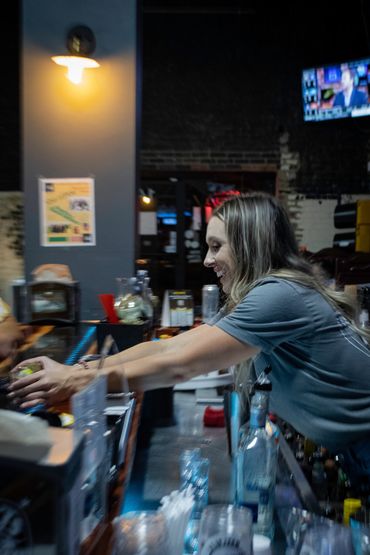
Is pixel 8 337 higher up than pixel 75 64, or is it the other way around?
pixel 75 64

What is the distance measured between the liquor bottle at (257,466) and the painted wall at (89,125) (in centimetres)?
209

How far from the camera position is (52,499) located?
0.59 meters

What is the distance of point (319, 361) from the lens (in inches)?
56.3

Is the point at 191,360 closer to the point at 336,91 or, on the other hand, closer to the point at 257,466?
the point at 257,466

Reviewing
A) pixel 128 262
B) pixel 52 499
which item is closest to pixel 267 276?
pixel 52 499

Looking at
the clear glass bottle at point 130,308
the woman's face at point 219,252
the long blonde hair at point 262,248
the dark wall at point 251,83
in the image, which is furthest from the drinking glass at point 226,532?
the dark wall at point 251,83

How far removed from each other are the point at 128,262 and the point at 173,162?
4.98 m

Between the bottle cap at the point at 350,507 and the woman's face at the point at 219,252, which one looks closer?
the bottle cap at the point at 350,507

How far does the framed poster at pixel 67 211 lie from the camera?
126 inches

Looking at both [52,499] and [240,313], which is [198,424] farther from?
[52,499]

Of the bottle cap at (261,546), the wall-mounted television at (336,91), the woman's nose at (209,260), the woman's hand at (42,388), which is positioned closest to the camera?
the bottle cap at (261,546)


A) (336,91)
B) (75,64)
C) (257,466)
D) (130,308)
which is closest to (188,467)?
(257,466)

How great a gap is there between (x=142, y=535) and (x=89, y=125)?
2767mm

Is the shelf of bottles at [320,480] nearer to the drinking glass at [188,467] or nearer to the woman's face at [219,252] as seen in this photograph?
the drinking glass at [188,467]
